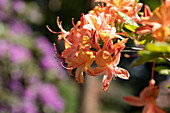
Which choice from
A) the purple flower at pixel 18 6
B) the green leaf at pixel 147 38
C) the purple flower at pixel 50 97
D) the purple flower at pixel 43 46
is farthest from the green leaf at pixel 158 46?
the purple flower at pixel 18 6

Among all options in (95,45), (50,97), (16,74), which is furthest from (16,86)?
(95,45)

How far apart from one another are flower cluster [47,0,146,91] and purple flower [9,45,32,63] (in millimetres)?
2104

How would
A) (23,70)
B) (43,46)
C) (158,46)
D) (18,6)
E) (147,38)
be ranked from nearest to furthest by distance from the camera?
(158,46) < (147,38) < (23,70) < (43,46) < (18,6)

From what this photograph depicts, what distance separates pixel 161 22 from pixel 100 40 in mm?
215

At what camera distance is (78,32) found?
2.34 ft

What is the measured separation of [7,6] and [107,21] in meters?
2.99

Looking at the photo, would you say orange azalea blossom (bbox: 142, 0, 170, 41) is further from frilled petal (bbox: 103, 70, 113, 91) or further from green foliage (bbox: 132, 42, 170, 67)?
frilled petal (bbox: 103, 70, 113, 91)

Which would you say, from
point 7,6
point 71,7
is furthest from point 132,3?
point 71,7

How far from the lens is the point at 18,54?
9.10 feet

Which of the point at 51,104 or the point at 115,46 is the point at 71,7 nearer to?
the point at 51,104

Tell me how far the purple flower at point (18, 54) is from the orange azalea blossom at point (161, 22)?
7.79 feet

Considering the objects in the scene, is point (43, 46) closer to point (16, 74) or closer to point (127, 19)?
point (16, 74)

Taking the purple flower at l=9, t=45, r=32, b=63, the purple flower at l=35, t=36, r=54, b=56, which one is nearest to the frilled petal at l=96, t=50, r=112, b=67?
the purple flower at l=9, t=45, r=32, b=63

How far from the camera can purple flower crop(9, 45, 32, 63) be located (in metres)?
2.74
